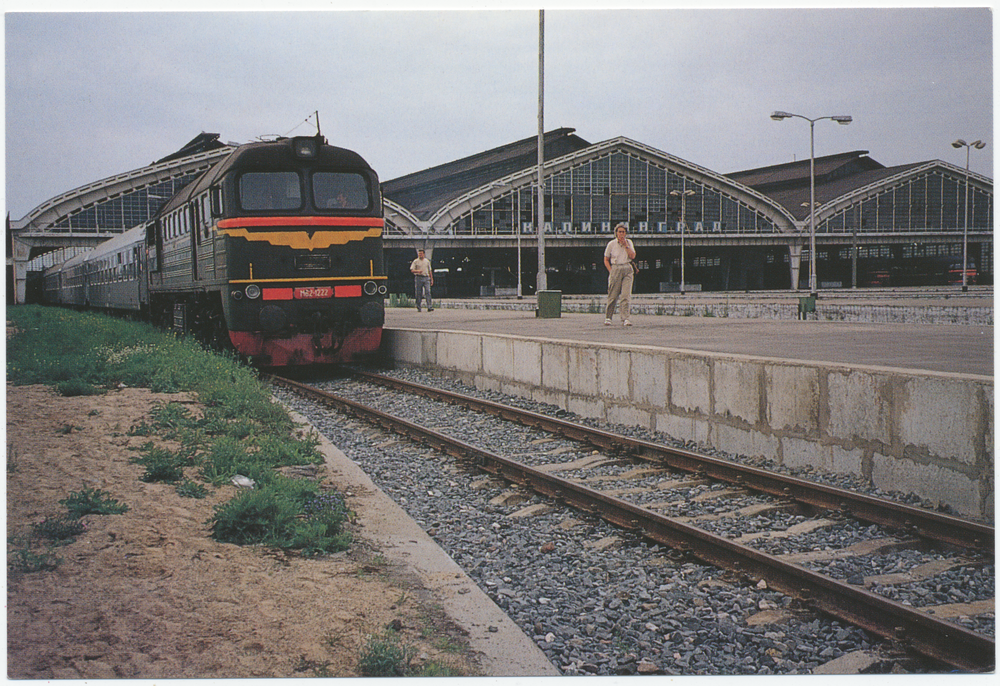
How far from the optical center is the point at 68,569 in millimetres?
4031

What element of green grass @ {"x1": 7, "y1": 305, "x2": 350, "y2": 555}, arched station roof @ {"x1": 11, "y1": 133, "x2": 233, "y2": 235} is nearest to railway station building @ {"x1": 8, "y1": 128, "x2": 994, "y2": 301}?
arched station roof @ {"x1": 11, "y1": 133, "x2": 233, "y2": 235}

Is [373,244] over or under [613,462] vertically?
over

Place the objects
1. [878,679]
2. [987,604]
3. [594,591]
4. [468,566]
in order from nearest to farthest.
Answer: [878,679]
[987,604]
[594,591]
[468,566]

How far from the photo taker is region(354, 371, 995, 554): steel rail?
455 centimetres

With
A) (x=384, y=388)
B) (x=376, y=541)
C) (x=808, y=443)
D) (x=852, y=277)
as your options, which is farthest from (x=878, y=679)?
(x=852, y=277)

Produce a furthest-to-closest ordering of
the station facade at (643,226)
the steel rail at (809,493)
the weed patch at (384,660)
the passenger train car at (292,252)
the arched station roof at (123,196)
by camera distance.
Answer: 1. the station facade at (643,226)
2. the passenger train car at (292,252)
3. the arched station roof at (123,196)
4. the steel rail at (809,493)
5. the weed patch at (384,660)

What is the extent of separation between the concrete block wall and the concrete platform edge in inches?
119

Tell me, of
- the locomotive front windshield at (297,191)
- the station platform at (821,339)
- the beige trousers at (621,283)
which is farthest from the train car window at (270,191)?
the beige trousers at (621,283)

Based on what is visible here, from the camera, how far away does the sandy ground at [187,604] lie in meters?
3.32

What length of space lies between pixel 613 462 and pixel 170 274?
38.1 ft

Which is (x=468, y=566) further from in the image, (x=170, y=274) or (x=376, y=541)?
(x=170, y=274)

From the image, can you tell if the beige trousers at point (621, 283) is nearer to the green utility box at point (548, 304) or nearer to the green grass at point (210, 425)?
the green utility box at point (548, 304)

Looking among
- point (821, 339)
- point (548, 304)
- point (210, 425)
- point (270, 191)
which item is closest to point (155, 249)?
point (270, 191)

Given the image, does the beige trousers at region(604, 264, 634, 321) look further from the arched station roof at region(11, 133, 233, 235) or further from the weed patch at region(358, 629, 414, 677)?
the weed patch at region(358, 629, 414, 677)
